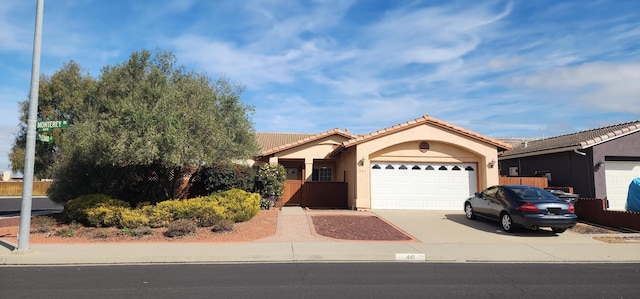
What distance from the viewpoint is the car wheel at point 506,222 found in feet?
42.2

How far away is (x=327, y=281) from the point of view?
7.25 meters

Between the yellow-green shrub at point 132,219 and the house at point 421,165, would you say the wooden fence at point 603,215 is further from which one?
the yellow-green shrub at point 132,219

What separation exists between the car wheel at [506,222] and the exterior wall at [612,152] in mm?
7925

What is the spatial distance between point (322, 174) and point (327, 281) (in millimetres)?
18516

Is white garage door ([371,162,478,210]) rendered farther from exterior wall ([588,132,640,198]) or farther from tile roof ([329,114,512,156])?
exterior wall ([588,132,640,198])

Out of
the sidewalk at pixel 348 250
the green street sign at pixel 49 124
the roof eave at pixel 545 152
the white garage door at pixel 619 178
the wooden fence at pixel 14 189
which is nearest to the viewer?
the sidewalk at pixel 348 250

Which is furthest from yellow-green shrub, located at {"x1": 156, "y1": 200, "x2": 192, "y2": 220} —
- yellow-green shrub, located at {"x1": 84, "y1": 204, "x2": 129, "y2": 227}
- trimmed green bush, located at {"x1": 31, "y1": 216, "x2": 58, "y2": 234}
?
trimmed green bush, located at {"x1": 31, "y1": 216, "x2": 58, "y2": 234}

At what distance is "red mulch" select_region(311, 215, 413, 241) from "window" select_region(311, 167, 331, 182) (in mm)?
9872

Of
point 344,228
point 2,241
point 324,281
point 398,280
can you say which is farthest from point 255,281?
point 2,241

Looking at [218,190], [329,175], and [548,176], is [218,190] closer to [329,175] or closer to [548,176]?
[329,175]

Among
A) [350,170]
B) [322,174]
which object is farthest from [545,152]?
[322,174]

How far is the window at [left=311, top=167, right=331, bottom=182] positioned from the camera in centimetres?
2566

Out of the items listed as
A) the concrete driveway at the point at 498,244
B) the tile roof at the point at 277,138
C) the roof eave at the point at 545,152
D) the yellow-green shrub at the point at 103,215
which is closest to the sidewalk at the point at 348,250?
the concrete driveway at the point at 498,244

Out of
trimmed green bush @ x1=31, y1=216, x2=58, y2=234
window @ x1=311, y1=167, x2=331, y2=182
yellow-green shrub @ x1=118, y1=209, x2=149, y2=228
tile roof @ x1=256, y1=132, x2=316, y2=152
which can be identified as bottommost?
trimmed green bush @ x1=31, y1=216, x2=58, y2=234
